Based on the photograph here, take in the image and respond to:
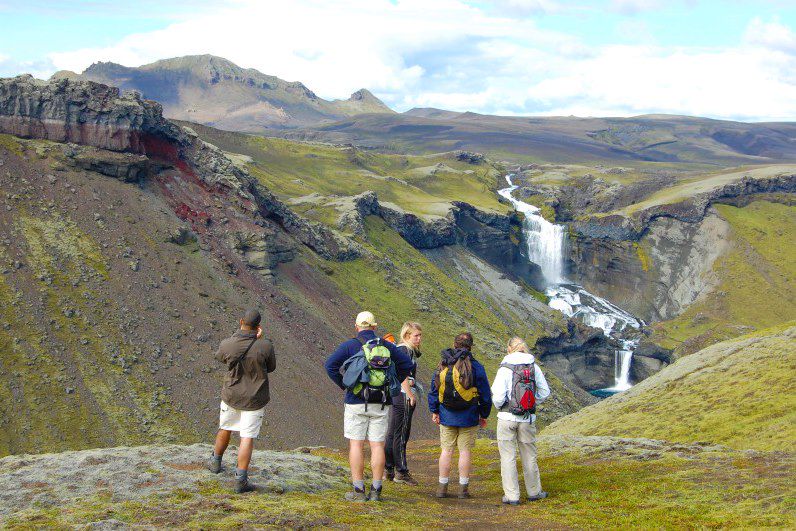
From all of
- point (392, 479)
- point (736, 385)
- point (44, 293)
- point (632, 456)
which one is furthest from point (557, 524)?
point (44, 293)

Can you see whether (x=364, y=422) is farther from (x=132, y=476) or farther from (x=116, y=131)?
(x=116, y=131)

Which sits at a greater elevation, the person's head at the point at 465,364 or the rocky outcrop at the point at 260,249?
the person's head at the point at 465,364

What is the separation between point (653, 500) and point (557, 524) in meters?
3.24

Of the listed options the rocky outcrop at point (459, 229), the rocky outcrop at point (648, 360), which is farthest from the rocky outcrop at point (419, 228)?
the rocky outcrop at point (648, 360)

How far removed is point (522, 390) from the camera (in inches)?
707

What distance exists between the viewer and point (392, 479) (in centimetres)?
2103

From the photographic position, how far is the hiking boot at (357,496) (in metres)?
17.2

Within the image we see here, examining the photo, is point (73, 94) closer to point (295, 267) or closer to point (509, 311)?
point (295, 267)

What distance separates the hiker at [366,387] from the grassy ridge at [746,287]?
138 meters

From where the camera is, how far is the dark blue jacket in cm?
1681

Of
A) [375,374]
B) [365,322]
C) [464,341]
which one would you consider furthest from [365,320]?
[464,341]

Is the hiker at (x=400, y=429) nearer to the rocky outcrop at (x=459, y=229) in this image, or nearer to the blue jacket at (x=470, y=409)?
the blue jacket at (x=470, y=409)

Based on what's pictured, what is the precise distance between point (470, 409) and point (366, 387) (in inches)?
138

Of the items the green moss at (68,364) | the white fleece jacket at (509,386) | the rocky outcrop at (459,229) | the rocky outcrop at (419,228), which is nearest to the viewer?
the white fleece jacket at (509,386)
